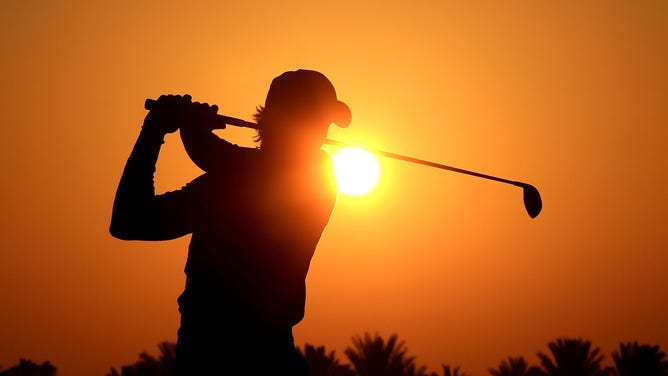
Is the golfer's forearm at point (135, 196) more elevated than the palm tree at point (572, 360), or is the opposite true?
the palm tree at point (572, 360)

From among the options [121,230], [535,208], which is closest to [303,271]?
[121,230]

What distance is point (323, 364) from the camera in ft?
187

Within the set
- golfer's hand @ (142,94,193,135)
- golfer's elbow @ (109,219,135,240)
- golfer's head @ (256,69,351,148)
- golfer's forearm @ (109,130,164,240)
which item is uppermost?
golfer's head @ (256,69,351,148)

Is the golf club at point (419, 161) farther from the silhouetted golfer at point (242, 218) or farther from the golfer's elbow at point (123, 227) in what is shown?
the golfer's elbow at point (123, 227)

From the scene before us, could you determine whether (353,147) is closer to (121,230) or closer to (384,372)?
(121,230)

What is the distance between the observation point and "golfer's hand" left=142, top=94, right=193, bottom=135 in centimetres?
461

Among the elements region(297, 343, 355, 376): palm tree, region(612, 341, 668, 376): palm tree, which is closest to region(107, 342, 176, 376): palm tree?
region(297, 343, 355, 376): palm tree

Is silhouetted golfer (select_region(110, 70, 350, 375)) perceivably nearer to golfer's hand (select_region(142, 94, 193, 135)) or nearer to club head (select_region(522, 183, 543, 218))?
golfer's hand (select_region(142, 94, 193, 135))

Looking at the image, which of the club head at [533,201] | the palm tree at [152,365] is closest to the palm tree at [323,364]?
the palm tree at [152,365]

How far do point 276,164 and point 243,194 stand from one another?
0.37 meters

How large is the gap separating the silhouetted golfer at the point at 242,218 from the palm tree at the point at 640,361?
4706 cm

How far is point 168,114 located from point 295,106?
853 mm

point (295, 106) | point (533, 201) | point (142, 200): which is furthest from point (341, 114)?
point (533, 201)

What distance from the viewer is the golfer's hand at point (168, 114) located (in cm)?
461
